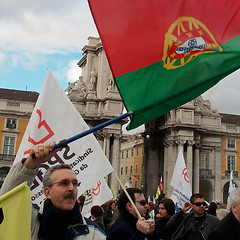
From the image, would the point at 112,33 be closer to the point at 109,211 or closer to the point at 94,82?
the point at 109,211

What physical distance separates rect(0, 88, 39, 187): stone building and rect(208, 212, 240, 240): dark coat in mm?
38466

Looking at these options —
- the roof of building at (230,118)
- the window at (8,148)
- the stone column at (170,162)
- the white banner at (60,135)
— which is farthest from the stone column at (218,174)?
the white banner at (60,135)

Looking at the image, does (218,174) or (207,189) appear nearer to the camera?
(218,174)

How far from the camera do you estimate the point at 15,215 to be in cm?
275

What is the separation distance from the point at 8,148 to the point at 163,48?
38.3 metres

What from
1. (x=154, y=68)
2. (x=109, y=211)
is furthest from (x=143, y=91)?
(x=109, y=211)

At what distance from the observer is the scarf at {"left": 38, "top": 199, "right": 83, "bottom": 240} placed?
319 centimetres

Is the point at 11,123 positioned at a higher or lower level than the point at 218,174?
higher

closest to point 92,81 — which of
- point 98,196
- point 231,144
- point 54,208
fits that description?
point 231,144

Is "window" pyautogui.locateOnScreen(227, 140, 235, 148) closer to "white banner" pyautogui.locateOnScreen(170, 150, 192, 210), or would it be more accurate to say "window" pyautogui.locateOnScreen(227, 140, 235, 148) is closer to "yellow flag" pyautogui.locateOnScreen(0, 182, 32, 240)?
"white banner" pyautogui.locateOnScreen(170, 150, 192, 210)

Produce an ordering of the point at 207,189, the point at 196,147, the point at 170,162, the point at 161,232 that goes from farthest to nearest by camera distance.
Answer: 1. the point at 207,189
2. the point at 196,147
3. the point at 170,162
4. the point at 161,232

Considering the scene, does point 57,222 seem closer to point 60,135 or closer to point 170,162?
point 60,135

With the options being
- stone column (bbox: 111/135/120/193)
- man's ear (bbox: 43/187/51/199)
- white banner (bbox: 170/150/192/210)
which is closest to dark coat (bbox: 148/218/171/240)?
man's ear (bbox: 43/187/51/199)

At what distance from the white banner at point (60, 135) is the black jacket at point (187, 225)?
4.85ft
